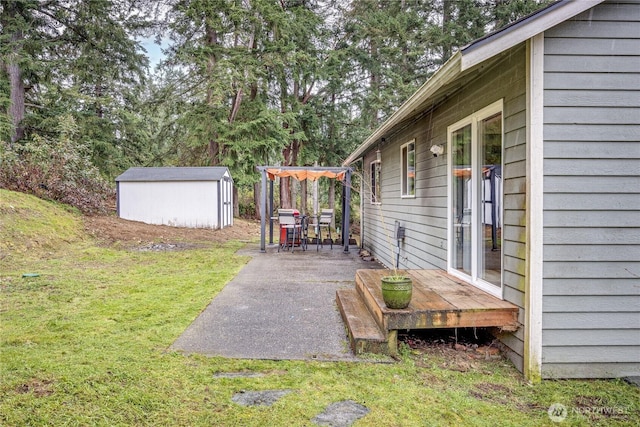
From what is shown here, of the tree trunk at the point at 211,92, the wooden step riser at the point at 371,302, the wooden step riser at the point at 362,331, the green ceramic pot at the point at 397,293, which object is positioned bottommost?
the wooden step riser at the point at 362,331

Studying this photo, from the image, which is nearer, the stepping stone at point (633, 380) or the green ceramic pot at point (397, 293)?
the stepping stone at point (633, 380)

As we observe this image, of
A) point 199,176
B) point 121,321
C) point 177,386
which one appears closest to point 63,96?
point 199,176

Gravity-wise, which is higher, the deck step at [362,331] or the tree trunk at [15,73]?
the tree trunk at [15,73]

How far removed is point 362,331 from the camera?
3240mm

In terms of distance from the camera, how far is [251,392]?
2488 mm

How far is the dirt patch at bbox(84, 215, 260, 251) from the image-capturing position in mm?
9953

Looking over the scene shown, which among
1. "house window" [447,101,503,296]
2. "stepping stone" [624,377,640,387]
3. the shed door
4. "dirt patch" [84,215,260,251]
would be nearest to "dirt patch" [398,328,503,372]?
"house window" [447,101,503,296]

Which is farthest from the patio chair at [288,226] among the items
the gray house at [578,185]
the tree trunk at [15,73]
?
the tree trunk at [15,73]

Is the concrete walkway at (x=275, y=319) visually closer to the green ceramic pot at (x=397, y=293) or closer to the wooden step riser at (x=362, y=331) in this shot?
the wooden step riser at (x=362, y=331)

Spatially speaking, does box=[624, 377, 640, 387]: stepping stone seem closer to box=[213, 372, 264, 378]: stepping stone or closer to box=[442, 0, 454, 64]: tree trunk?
box=[213, 372, 264, 378]: stepping stone

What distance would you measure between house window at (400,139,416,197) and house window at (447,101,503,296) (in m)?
1.68

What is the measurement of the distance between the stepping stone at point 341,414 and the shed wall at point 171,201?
11910 mm

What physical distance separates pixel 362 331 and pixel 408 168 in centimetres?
362

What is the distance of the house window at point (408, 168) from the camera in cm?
598
